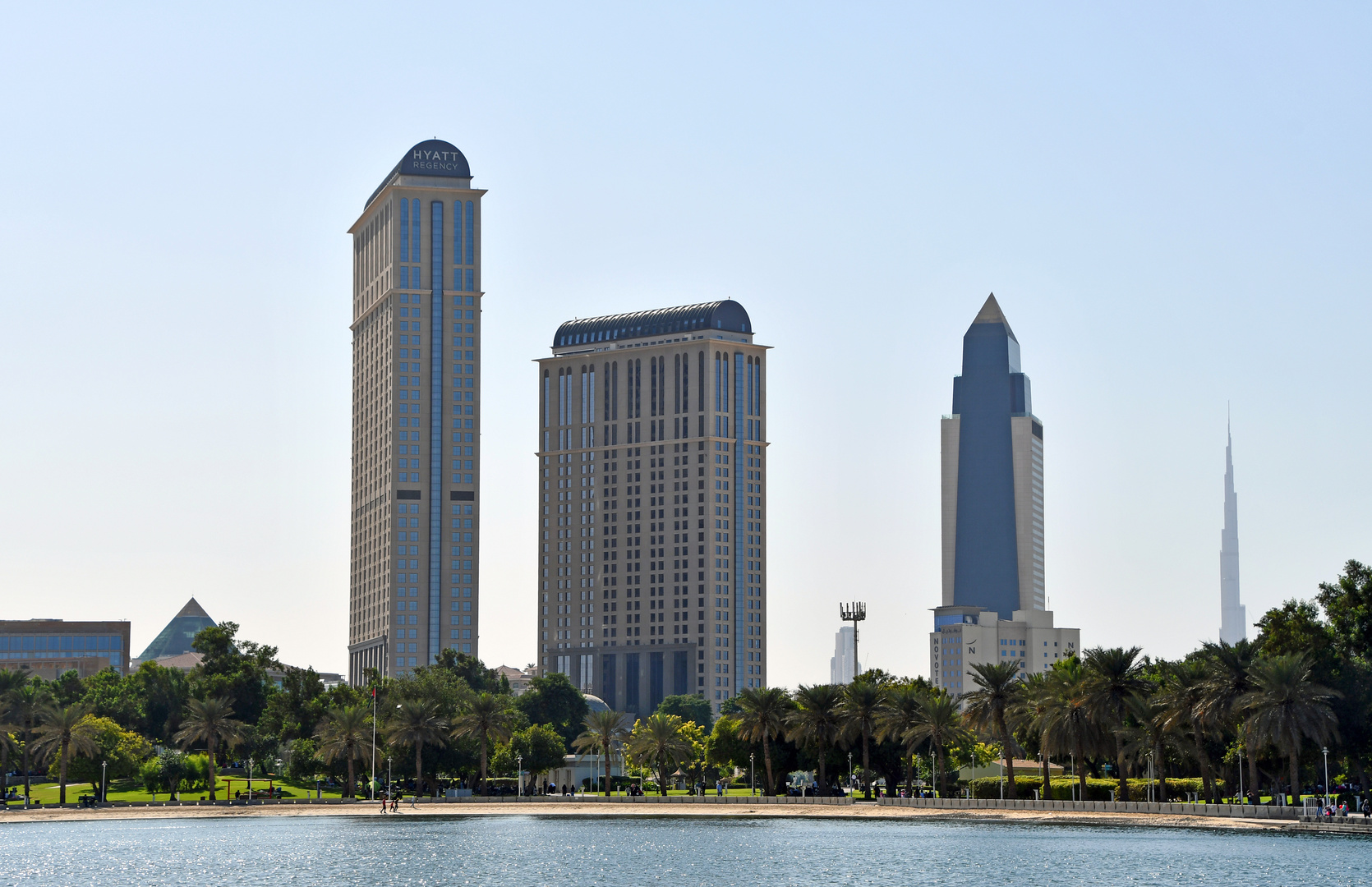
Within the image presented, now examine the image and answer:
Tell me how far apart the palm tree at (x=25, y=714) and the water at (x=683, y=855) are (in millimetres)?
21762

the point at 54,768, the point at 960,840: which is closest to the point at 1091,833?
the point at 960,840

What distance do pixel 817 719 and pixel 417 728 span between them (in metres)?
35.9

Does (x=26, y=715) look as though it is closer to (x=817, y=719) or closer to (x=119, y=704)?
(x=119, y=704)

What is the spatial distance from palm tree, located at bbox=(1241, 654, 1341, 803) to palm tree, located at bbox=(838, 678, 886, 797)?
3373 cm

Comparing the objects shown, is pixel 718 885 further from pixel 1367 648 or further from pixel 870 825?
pixel 1367 648

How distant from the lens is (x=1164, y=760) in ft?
419

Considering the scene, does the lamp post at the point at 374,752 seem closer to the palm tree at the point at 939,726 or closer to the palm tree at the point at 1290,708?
the palm tree at the point at 939,726

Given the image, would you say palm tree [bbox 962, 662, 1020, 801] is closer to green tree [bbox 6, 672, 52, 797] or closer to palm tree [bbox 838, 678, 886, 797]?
palm tree [bbox 838, 678, 886, 797]

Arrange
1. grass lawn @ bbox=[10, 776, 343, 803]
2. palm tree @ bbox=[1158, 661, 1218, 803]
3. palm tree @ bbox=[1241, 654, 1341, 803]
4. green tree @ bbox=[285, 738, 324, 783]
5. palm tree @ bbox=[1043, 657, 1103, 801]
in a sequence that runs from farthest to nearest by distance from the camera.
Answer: green tree @ bbox=[285, 738, 324, 783] → grass lawn @ bbox=[10, 776, 343, 803] → palm tree @ bbox=[1043, 657, 1103, 801] → palm tree @ bbox=[1158, 661, 1218, 803] → palm tree @ bbox=[1241, 654, 1341, 803]

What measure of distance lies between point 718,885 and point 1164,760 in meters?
57.7

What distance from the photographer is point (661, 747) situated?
150875mm

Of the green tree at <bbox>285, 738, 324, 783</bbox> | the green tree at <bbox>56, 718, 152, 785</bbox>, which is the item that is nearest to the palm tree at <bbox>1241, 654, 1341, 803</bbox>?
the green tree at <bbox>285, 738, 324, 783</bbox>

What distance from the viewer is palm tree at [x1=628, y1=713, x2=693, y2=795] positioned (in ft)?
495

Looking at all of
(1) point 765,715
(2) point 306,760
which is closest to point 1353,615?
(1) point 765,715
